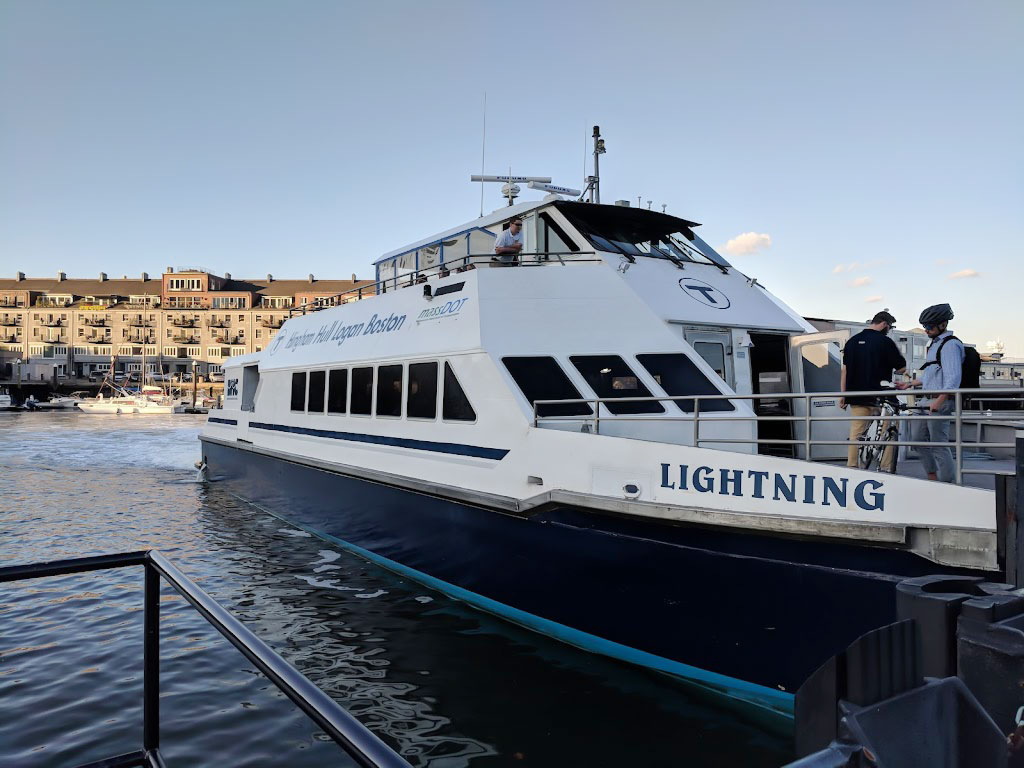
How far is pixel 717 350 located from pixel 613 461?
2881 mm

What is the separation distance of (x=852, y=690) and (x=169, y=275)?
110131 mm

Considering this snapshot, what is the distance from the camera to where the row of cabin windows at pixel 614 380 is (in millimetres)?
7465

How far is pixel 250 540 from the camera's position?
1170 cm

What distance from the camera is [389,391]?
30.7 feet

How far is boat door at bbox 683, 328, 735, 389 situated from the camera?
8.18m

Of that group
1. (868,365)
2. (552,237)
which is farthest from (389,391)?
(868,365)

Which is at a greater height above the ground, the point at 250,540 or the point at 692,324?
the point at 692,324

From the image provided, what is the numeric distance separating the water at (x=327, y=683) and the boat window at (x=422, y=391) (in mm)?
2130

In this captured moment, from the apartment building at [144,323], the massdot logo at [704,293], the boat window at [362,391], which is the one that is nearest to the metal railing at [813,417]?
the massdot logo at [704,293]

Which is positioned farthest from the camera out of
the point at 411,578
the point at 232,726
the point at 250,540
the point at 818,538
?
the point at 250,540

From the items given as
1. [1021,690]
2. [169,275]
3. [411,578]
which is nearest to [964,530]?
[1021,690]

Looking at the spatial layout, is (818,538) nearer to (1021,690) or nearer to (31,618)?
(1021,690)

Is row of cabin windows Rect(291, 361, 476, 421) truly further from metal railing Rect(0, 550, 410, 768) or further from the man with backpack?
metal railing Rect(0, 550, 410, 768)

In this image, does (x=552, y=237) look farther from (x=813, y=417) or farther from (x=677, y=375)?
(x=813, y=417)
